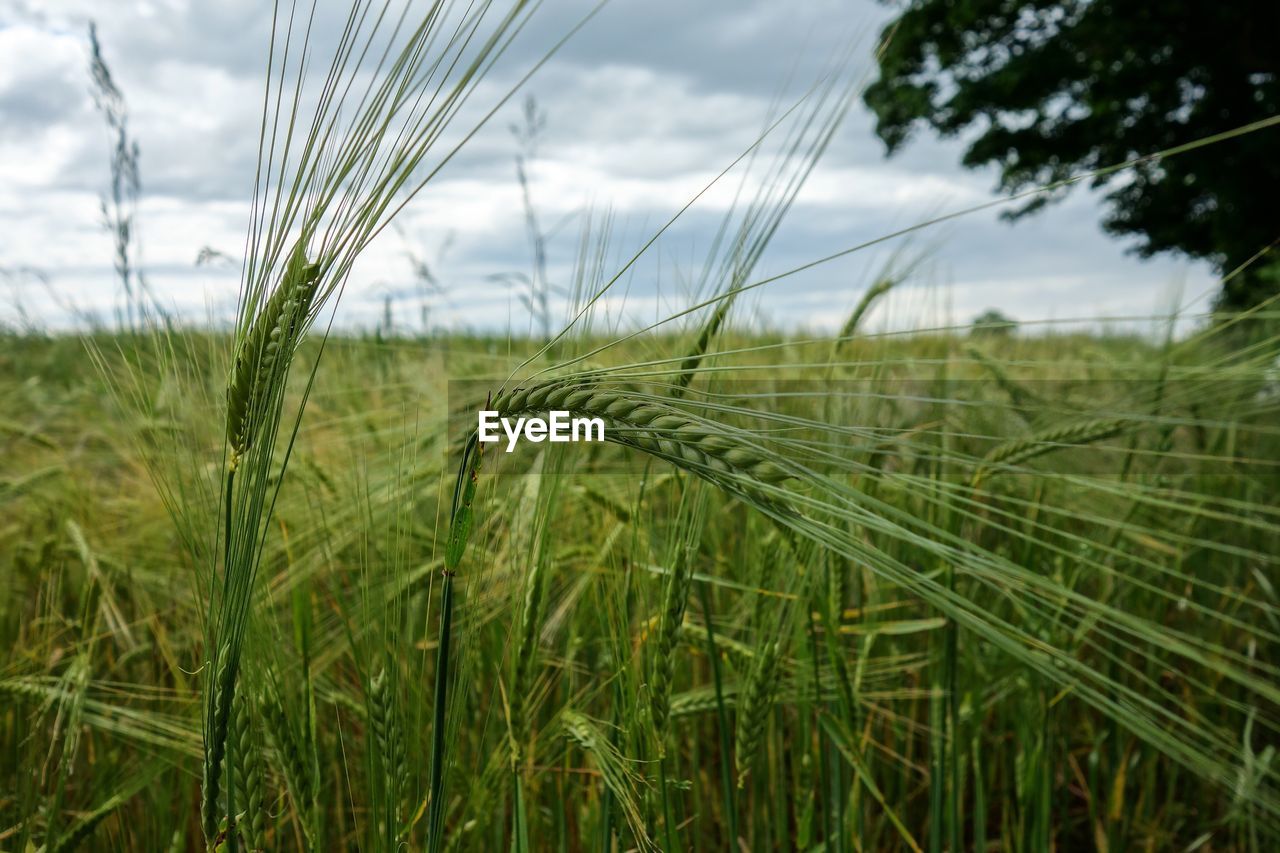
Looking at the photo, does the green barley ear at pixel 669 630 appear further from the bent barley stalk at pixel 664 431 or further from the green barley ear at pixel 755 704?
the bent barley stalk at pixel 664 431

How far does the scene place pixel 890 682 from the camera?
168cm

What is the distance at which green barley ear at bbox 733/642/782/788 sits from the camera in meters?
1.03

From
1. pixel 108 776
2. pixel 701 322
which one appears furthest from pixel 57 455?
pixel 701 322

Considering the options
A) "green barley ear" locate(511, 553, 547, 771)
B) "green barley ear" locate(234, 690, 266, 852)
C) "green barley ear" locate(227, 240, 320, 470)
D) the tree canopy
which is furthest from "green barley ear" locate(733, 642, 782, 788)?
the tree canopy

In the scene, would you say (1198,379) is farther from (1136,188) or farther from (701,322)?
(1136,188)

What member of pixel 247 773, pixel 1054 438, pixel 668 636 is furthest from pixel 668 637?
pixel 1054 438

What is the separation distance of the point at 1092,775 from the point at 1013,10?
12009 mm

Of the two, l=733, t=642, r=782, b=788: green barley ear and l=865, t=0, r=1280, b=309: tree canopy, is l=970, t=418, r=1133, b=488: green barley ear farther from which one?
l=865, t=0, r=1280, b=309: tree canopy

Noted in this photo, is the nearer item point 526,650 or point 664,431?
point 664,431

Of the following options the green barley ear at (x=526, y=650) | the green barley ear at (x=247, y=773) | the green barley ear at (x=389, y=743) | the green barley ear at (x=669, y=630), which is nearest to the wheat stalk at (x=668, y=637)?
the green barley ear at (x=669, y=630)

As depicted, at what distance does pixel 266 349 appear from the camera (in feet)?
2.43

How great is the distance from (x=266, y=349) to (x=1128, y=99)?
12288 millimetres

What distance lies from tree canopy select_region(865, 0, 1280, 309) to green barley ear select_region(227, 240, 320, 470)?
31.1 feet

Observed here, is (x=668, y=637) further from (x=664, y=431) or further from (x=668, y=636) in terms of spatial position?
(x=664, y=431)
